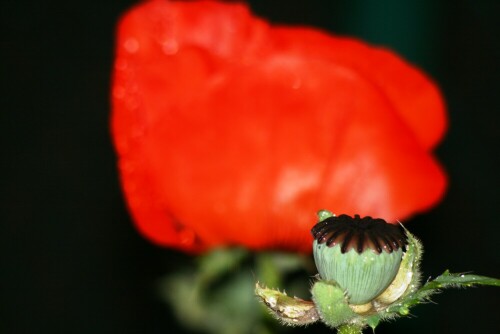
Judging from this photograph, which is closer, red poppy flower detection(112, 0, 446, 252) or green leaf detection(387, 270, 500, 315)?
green leaf detection(387, 270, 500, 315)

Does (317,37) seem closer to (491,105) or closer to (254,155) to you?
(254,155)

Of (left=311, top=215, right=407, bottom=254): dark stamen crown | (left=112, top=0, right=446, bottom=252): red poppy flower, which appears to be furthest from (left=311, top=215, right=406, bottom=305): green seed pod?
(left=112, top=0, right=446, bottom=252): red poppy flower

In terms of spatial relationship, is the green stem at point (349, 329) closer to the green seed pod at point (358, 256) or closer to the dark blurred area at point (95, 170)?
the green seed pod at point (358, 256)

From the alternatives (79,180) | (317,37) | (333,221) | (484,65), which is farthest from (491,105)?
(333,221)

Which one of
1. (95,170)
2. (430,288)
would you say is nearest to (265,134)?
(430,288)

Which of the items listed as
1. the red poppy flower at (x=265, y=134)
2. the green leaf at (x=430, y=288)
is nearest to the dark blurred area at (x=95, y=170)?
the red poppy flower at (x=265, y=134)

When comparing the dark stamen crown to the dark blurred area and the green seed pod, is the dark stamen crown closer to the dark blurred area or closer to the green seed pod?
the green seed pod
